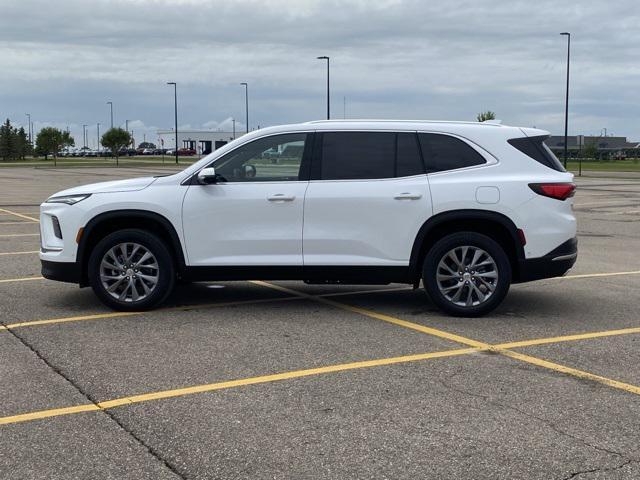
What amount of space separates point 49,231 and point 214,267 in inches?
66.2

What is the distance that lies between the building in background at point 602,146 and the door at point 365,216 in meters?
101

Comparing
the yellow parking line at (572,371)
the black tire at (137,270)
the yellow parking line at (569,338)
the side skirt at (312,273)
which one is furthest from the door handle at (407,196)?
the black tire at (137,270)

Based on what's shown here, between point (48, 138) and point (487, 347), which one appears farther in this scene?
point (48, 138)

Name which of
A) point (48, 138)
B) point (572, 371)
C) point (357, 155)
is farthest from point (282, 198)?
point (48, 138)

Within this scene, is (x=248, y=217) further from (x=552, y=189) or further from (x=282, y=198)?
(x=552, y=189)

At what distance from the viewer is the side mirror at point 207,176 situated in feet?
23.8

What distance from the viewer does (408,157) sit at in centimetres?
747

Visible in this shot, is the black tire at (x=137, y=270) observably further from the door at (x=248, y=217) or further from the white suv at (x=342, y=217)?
the door at (x=248, y=217)

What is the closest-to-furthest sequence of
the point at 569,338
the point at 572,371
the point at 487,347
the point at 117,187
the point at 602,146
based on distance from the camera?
1. the point at 572,371
2. the point at 487,347
3. the point at 569,338
4. the point at 117,187
5. the point at 602,146

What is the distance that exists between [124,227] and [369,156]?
247 cm

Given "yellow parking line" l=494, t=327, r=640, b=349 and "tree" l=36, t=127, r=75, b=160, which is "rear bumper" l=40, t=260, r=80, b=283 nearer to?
"yellow parking line" l=494, t=327, r=640, b=349

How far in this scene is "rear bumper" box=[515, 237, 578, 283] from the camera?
7.28 m

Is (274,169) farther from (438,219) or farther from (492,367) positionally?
(492,367)

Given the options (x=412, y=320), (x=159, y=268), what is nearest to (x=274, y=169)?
(x=159, y=268)
